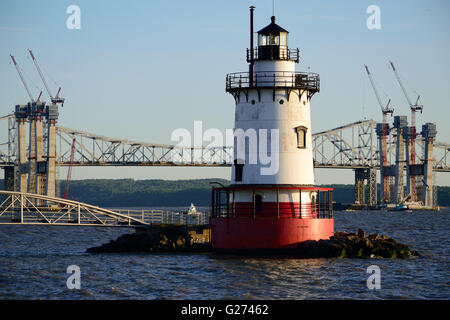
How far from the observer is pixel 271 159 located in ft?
136

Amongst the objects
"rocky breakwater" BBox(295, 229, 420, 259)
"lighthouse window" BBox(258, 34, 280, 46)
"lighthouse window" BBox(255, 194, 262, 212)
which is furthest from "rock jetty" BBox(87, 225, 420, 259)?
"lighthouse window" BBox(258, 34, 280, 46)

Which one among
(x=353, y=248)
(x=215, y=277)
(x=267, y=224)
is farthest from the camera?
(x=353, y=248)

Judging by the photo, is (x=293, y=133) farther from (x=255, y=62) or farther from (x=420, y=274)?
(x=420, y=274)

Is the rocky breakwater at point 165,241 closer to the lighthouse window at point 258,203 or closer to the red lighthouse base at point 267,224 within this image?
the red lighthouse base at point 267,224

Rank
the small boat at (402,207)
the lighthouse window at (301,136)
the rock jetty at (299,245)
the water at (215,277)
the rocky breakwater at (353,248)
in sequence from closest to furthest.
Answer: the water at (215,277) → the rocky breakwater at (353,248) → the rock jetty at (299,245) → the lighthouse window at (301,136) → the small boat at (402,207)

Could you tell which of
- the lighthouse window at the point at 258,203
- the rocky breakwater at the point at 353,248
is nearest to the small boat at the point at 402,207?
the rocky breakwater at the point at 353,248

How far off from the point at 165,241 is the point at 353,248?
1111 cm

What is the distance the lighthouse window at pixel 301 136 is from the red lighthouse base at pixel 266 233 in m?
3.91

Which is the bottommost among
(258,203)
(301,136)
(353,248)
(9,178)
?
(353,248)

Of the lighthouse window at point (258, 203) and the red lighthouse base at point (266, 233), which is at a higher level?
the lighthouse window at point (258, 203)

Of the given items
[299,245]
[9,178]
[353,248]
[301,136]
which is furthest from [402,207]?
[299,245]

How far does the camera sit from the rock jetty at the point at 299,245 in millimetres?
41250

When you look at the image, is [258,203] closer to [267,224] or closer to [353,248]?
[267,224]
